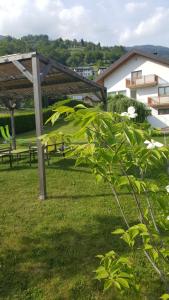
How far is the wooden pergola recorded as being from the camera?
8.35 meters

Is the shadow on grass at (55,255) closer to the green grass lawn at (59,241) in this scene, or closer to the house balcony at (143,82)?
the green grass lawn at (59,241)

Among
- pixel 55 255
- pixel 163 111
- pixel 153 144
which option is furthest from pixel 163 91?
pixel 153 144

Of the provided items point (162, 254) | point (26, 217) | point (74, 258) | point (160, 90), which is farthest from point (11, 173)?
point (160, 90)

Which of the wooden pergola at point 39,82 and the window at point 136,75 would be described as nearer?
the wooden pergola at point 39,82

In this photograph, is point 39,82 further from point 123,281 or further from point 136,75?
point 136,75

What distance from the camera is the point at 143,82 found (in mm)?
41312

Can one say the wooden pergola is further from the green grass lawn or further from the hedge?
the hedge

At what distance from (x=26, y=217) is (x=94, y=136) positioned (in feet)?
16.4

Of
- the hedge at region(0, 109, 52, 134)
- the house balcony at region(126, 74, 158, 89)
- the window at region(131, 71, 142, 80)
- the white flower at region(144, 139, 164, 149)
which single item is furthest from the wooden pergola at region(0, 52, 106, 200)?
the window at region(131, 71, 142, 80)

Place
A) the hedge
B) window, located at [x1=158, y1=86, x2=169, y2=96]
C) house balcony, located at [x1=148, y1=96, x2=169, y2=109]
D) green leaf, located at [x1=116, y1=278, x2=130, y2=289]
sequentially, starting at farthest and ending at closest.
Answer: window, located at [x1=158, y1=86, x2=169, y2=96] < house balcony, located at [x1=148, y1=96, x2=169, y2=109] < the hedge < green leaf, located at [x1=116, y1=278, x2=130, y2=289]

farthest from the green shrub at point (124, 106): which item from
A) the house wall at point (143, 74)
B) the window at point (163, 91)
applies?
the window at point (163, 91)

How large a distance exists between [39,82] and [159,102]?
3383 centimetres

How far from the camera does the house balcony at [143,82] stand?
40438 mm

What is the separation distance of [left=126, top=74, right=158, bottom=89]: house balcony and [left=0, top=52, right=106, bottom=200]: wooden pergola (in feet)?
81.2
